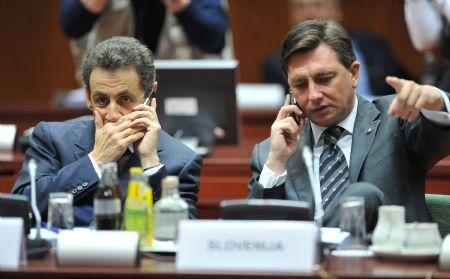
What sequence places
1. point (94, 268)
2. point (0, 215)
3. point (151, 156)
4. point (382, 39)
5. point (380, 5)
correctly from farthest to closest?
1. point (380, 5)
2. point (382, 39)
3. point (151, 156)
4. point (0, 215)
5. point (94, 268)

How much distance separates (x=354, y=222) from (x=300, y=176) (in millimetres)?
776

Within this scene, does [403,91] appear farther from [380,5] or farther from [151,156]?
[380,5]

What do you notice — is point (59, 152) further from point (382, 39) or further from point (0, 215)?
point (382, 39)

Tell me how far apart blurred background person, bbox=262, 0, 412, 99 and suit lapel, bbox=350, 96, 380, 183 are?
8.02 feet

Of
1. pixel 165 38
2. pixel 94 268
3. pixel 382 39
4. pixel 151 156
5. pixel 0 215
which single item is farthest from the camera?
pixel 382 39

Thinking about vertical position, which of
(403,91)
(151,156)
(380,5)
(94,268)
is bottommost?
(94,268)

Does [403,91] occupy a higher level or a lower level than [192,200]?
higher

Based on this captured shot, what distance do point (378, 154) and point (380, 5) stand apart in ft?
15.7

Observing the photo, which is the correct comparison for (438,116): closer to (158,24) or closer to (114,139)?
(114,139)

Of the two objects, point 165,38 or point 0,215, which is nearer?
point 0,215

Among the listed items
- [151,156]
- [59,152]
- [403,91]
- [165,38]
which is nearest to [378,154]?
[403,91]

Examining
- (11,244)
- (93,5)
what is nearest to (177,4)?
(93,5)

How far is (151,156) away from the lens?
321 cm

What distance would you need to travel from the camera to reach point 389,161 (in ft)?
10.7
